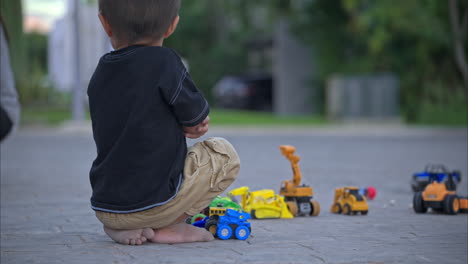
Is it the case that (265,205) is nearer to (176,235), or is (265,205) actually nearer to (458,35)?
(176,235)

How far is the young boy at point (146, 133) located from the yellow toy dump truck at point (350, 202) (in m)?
1.62

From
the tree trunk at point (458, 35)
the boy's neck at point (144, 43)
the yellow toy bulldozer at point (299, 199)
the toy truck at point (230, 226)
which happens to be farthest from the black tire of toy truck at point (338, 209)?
the tree trunk at point (458, 35)

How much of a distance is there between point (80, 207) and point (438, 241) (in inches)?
118

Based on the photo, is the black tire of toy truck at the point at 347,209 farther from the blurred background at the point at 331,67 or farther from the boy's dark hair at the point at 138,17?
the blurred background at the point at 331,67

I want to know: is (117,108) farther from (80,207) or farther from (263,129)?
(263,129)

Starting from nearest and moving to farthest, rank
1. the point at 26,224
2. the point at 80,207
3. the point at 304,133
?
the point at 26,224 < the point at 80,207 < the point at 304,133

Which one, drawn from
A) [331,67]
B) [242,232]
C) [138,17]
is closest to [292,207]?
[242,232]

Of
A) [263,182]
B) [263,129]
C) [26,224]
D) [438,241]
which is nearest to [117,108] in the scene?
[26,224]

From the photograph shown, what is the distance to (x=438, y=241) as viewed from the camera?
172 inches

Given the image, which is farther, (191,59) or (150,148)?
(191,59)

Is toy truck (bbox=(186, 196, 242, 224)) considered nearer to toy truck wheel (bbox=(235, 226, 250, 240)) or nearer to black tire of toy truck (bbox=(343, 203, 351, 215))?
toy truck wheel (bbox=(235, 226, 250, 240))

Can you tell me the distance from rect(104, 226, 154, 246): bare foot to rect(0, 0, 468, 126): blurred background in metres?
15.1

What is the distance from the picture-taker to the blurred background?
2369cm

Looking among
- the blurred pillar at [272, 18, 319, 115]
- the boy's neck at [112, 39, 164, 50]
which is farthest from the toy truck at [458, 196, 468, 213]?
the blurred pillar at [272, 18, 319, 115]
